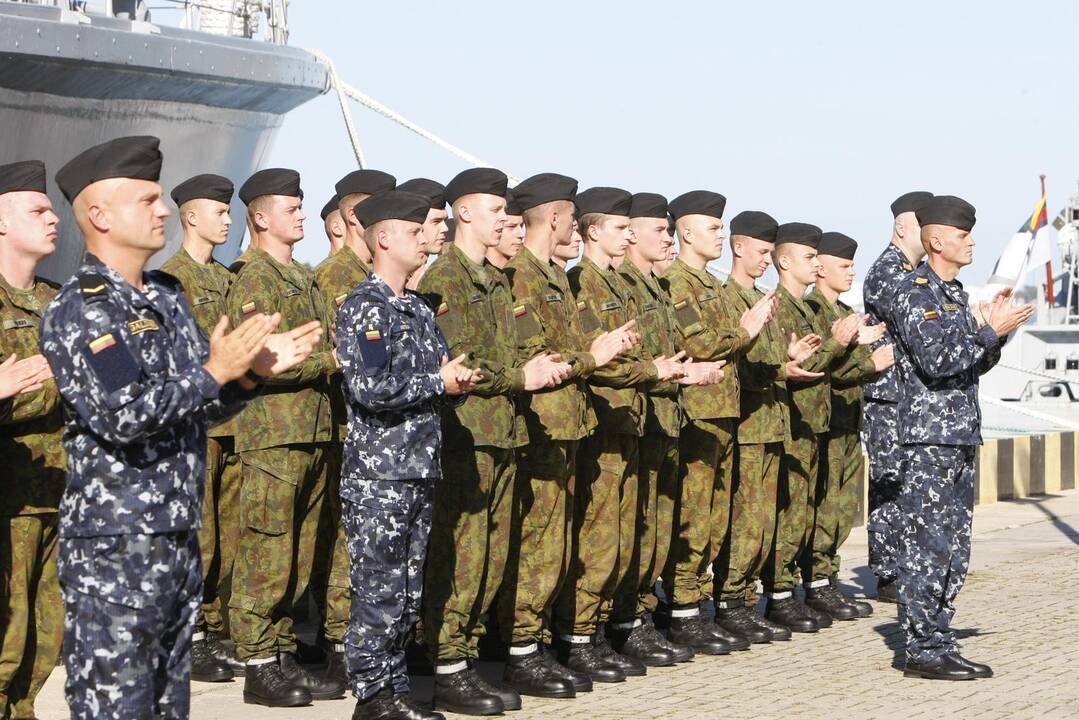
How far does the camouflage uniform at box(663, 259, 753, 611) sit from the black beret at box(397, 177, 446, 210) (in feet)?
4.20

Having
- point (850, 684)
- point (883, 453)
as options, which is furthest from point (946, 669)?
point (883, 453)

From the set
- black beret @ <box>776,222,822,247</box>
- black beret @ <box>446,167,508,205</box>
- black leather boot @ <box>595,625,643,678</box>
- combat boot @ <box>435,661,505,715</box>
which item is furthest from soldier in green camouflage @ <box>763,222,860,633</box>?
combat boot @ <box>435,661,505,715</box>

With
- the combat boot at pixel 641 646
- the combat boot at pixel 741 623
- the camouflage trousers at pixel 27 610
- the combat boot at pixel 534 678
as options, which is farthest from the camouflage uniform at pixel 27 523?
the combat boot at pixel 741 623

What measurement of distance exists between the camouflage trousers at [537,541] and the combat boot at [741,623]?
1516 mm

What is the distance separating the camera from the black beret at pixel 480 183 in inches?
262

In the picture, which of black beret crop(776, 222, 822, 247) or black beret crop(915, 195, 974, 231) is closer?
black beret crop(915, 195, 974, 231)

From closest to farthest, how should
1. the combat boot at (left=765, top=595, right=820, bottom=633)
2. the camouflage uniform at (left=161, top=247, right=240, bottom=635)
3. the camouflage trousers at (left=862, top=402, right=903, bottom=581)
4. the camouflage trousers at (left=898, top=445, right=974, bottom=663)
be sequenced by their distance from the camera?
the camouflage trousers at (left=898, top=445, right=974, bottom=663), the camouflage uniform at (left=161, top=247, right=240, bottom=635), the combat boot at (left=765, top=595, right=820, bottom=633), the camouflage trousers at (left=862, top=402, right=903, bottom=581)

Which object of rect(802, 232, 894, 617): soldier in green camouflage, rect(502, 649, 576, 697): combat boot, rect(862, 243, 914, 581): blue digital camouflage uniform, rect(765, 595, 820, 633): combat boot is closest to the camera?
rect(502, 649, 576, 697): combat boot

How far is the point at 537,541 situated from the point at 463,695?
749 mm

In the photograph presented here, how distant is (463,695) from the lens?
6395mm

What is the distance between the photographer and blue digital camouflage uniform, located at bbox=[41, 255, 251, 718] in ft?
13.6

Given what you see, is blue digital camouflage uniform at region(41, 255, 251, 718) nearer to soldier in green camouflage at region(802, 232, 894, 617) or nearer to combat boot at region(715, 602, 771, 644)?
combat boot at region(715, 602, 771, 644)

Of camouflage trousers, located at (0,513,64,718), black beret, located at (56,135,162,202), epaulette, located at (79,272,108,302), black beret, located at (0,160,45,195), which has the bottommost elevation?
camouflage trousers, located at (0,513,64,718)

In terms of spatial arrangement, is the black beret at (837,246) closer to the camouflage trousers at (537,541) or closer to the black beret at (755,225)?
the black beret at (755,225)
